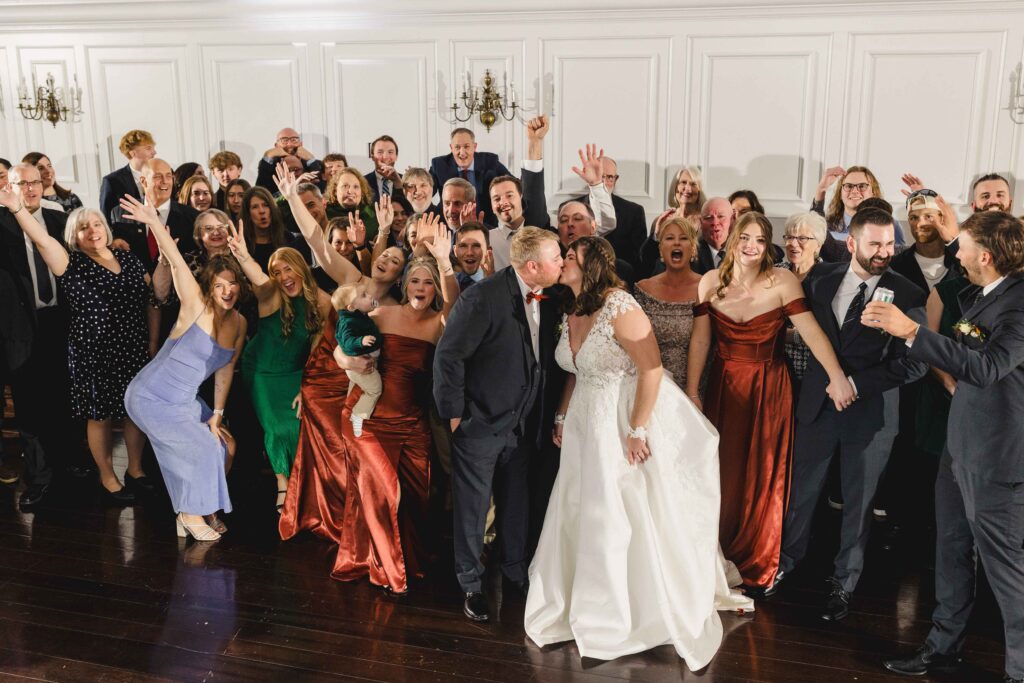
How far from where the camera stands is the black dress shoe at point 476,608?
3641 millimetres

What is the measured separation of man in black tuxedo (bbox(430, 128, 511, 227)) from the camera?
627 cm

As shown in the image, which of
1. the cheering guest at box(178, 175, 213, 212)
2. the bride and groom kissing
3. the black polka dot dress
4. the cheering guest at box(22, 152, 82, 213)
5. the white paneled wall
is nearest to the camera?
the bride and groom kissing

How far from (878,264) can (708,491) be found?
3.56 ft

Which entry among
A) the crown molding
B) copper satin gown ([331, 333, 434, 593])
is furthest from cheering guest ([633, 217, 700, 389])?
the crown molding

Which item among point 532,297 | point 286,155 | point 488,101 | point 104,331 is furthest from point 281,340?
point 488,101

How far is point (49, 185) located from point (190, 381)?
302cm

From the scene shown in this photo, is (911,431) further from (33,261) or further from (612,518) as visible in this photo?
(33,261)

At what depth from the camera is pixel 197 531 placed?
4340 mm

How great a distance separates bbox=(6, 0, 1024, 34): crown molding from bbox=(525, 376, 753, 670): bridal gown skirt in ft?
15.4

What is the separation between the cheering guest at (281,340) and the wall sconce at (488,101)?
11.8 ft

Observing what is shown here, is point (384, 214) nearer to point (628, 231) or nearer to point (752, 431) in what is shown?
point (628, 231)

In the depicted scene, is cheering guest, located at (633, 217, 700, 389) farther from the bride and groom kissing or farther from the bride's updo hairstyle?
the bride's updo hairstyle

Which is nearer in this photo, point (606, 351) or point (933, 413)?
point (606, 351)

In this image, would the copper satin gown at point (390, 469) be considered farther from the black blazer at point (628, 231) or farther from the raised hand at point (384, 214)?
the black blazer at point (628, 231)
